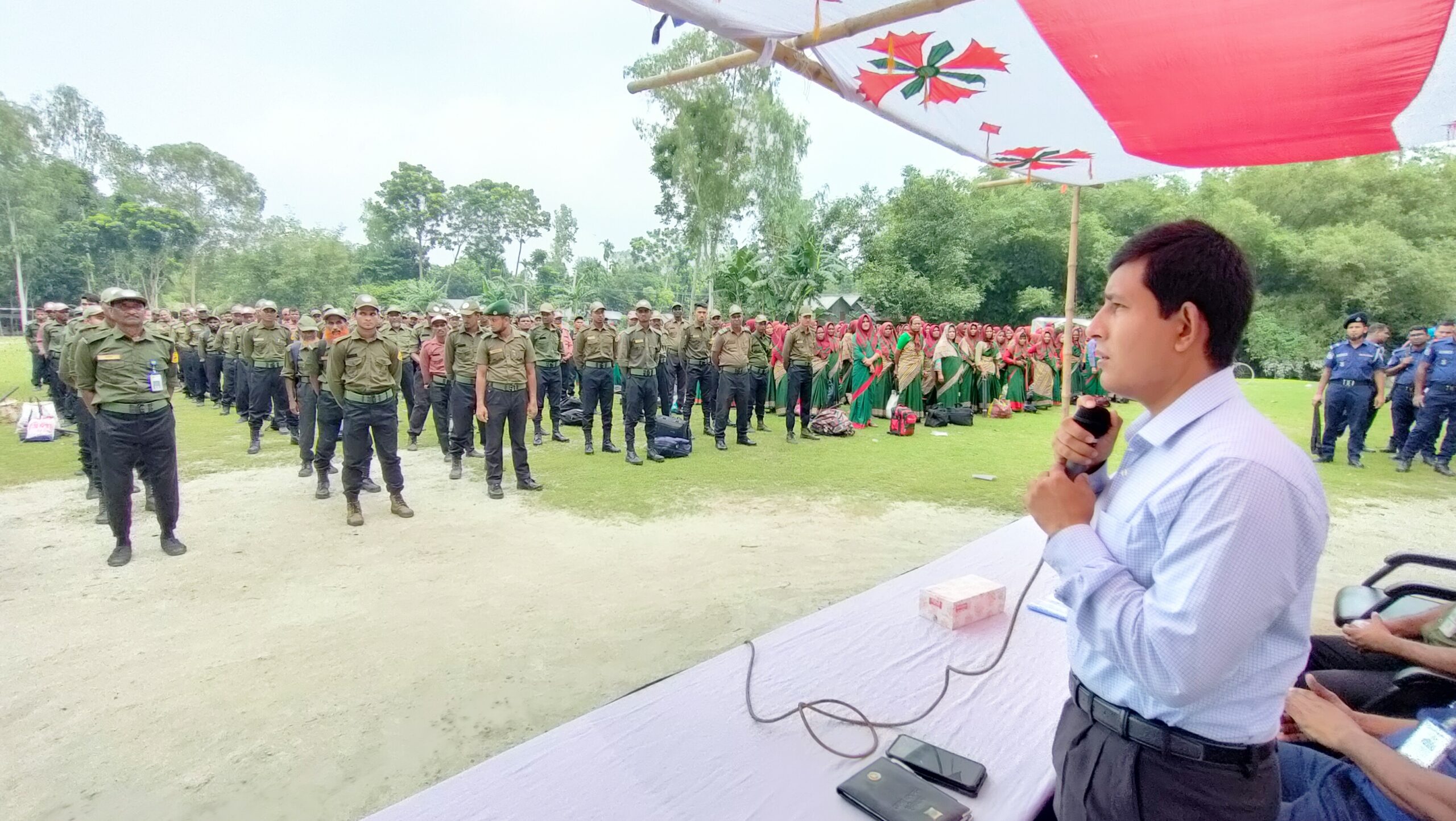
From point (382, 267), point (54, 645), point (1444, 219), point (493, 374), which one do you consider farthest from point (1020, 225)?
point (382, 267)

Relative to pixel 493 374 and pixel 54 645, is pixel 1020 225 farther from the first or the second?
pixel 54 645

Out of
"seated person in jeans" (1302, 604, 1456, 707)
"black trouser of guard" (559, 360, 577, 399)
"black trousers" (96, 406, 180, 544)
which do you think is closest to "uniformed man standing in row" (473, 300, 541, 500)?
"black trousers" (96, 406, 180, 544)

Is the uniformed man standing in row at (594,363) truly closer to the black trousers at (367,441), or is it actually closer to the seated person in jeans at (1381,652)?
the black trousers at (367,441)

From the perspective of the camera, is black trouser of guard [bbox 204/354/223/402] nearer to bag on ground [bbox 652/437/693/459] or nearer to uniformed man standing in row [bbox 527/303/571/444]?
uniformed man standing in row [bbox 527/303/571/444]

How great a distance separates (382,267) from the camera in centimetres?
5494

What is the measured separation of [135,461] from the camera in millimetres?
4879

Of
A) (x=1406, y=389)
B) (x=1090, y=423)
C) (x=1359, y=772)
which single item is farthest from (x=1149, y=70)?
(x=1406, y=389)

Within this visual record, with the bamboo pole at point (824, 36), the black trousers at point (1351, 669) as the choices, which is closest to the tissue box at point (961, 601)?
the black trousers at point (1351, 669)

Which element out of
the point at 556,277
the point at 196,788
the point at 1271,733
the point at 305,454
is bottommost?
the point at 196,788

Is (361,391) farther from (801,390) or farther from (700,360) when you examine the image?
(801,390)

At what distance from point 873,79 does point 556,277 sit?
48.6m

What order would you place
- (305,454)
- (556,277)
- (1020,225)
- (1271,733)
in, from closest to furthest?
(1271,733)
(305,454)
(1020,225)
(556,277)

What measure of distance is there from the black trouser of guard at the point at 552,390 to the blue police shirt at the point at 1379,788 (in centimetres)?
928

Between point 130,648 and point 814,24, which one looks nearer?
point 814,24
